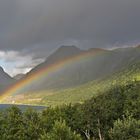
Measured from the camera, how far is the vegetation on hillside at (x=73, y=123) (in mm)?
80250

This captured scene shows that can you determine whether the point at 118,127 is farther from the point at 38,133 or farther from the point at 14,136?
the point at 14,136

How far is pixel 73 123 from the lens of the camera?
105m

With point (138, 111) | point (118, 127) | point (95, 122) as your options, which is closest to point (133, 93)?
point (138, 111)

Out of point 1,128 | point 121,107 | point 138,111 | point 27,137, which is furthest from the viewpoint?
point 121,107

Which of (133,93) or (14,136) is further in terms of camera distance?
(133,93)

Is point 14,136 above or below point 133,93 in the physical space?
below

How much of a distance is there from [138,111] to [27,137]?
49.2 m

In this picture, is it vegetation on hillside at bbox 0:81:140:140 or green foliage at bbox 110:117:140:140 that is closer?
vegetation on hillside at bbox 0:81:140:140

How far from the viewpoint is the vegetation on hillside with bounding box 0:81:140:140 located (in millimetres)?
80250

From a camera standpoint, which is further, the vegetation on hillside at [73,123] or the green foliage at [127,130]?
the green foliage at [127,130]

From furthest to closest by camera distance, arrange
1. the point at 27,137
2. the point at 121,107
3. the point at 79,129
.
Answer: the point at 121,107 → the point at 79,129 → the point at 27,137

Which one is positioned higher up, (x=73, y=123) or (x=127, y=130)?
(x=73, y=123)

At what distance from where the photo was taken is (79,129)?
10812cm

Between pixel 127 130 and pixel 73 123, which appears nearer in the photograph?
pixel 127 130
